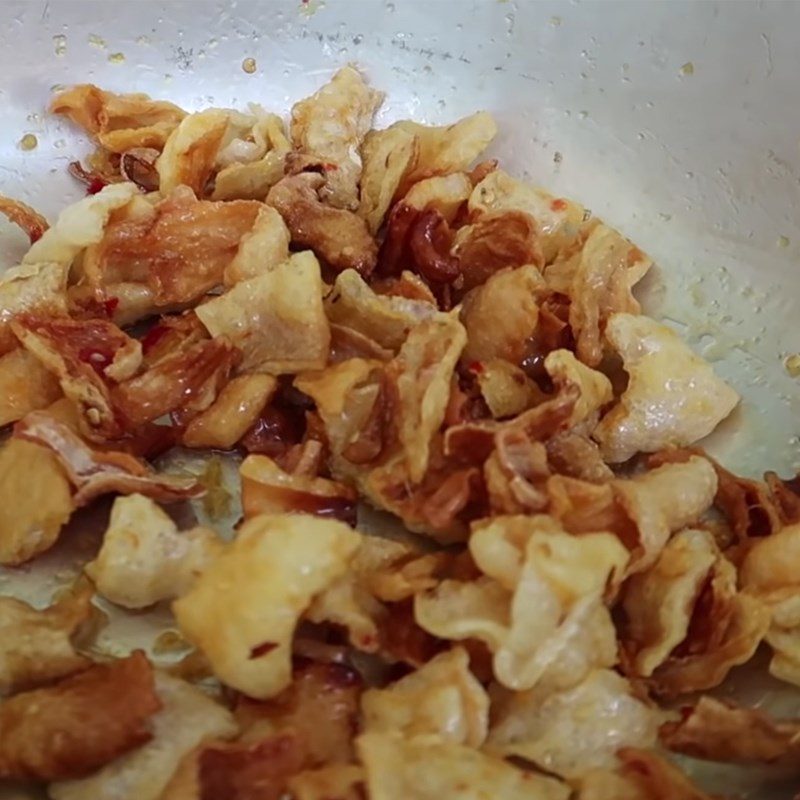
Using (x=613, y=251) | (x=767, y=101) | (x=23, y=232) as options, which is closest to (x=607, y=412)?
(x=613, y=251)

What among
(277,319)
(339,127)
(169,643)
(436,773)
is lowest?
(169,643)

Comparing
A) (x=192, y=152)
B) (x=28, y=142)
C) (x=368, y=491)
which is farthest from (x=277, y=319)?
(x=28, y=142)

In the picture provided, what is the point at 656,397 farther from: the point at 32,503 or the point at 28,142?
the point at 28,142

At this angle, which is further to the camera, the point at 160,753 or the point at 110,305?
the point at 110,305

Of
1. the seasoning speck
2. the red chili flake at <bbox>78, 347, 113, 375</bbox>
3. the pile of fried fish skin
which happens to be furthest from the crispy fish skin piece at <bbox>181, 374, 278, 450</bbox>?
the seasoning speck

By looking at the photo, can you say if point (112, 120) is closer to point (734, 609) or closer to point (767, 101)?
point (767, 101)

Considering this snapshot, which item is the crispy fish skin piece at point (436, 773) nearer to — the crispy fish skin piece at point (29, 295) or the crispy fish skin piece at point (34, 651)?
the crispy fish skin piece at point (34, 651)

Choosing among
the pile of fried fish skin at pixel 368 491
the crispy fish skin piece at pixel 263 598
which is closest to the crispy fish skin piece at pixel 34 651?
the pile of fried fish skin at pixel 368 491

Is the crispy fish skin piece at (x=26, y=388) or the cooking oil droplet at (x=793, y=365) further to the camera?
the cooking oil droplet at (x=793, y=365)
